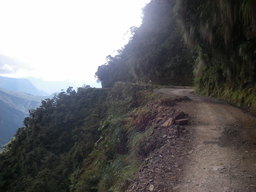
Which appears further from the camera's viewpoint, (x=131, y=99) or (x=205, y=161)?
(x=131, y=99)

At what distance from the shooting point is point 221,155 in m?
6.05

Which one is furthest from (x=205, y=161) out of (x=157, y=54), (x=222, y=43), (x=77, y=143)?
(x=157, y=54)

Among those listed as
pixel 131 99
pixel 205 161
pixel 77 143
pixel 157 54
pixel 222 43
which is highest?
pixel 157 54

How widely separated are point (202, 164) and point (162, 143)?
175 cm

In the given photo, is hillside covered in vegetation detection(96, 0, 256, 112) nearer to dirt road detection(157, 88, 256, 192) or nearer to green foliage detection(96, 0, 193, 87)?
dirt road detection(157, 88, 256, 192)

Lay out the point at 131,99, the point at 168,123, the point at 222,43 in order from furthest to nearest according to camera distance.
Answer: the point at 131,99
the point at 222,43
the point at 168,123

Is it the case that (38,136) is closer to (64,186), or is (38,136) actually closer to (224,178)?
(64,186)

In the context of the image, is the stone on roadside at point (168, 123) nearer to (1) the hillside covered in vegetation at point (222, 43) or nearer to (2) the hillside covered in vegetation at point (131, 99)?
(2) the hillside covered in vegetation at point (131, 99)

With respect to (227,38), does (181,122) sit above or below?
below

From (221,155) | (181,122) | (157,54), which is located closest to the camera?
(221,155)

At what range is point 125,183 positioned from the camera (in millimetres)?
5922

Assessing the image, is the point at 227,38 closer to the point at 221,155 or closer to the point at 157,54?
the point at 221,155

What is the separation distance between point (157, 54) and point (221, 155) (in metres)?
33.8

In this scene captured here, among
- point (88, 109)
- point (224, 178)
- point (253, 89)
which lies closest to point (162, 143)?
point (224, 178)
